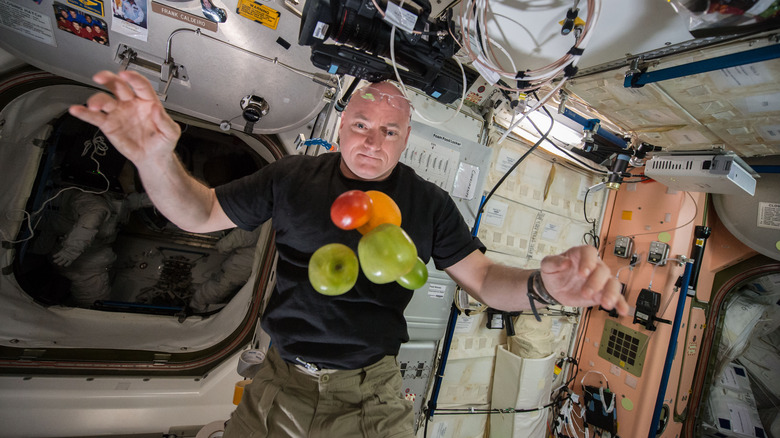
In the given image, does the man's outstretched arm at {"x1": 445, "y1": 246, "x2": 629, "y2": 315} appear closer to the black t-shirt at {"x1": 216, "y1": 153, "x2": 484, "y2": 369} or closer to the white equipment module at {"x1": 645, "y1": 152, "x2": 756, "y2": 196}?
the black t-shirt at {"x1": 216, "y1": 153, "x2": 484, "y2": 369}

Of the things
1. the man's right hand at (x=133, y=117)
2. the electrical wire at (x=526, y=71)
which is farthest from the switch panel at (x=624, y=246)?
the man's right hand at (x=133, y=117)

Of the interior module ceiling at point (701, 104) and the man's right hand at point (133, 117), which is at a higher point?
the interior module ceiling at point (701, 104)

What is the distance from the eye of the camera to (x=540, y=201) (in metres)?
3.33

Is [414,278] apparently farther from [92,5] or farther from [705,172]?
[705,172]

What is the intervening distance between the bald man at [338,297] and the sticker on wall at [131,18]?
4.95 feet

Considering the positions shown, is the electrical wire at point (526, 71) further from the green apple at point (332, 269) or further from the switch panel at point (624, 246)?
the switch panel at point (624, 246)

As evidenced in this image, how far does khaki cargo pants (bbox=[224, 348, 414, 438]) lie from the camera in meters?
1.21

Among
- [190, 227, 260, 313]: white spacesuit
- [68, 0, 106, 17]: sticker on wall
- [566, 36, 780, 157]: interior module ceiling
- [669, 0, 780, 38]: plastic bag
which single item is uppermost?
[566, 36, 780, 157]: interior module ceiling

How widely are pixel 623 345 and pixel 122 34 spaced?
231 inches

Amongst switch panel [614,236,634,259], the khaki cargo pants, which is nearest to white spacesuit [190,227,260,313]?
the khaki cargo pants

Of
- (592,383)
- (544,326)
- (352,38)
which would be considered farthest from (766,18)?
(592,383)

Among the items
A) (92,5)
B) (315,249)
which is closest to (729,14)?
(315,249)

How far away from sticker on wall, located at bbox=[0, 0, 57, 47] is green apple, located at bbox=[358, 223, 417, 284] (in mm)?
2734

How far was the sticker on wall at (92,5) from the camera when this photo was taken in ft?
5.65
